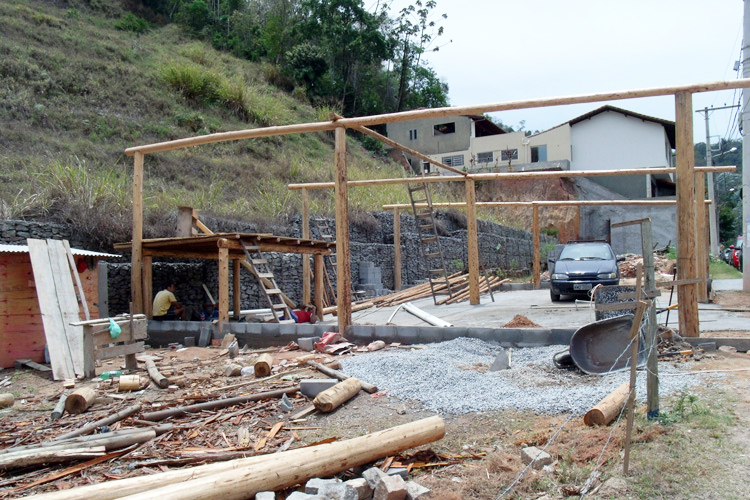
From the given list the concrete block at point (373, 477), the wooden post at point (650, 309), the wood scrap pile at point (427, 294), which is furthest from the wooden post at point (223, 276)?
the wooden post at point (650, 309)

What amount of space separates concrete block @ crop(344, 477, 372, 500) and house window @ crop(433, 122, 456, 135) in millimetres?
41806

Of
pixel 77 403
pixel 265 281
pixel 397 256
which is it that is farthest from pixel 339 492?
pixel 397 256

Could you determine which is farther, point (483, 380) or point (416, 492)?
point (483, 380)

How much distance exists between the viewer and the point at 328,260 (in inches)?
720

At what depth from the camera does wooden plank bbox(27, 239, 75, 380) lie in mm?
8484

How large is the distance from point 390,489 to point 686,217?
6.12 m

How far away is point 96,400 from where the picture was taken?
668 cm

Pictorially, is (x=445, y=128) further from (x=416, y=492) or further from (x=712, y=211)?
(x=416, y=492)

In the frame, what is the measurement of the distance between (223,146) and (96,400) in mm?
20909

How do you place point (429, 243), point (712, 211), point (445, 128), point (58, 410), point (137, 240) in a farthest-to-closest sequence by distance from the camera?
point (445, 128)
point (712, 211)
point (429, 243)
point (137, 240)
point (58, 410)

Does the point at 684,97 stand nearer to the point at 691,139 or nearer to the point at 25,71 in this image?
the point at 691,139

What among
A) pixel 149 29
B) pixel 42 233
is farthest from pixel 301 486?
pixel 149 29

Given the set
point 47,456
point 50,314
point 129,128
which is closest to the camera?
point 47,456

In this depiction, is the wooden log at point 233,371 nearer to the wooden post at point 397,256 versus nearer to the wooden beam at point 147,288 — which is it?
the wooden beam at point 147,288
